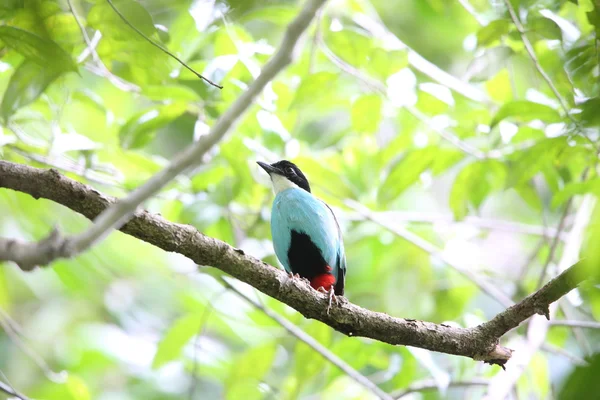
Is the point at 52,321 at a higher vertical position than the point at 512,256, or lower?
lower

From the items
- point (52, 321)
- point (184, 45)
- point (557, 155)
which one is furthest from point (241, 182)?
point (52, 321)

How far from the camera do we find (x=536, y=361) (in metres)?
4.98

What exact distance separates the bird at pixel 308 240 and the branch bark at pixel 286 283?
148 cm

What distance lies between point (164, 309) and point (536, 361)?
15.4ft

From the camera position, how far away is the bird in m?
4.69

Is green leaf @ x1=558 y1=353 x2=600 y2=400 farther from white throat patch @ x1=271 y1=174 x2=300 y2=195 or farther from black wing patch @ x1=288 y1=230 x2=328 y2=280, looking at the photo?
white throat patch @ x1=271 y1=174 x2=300 y2=195

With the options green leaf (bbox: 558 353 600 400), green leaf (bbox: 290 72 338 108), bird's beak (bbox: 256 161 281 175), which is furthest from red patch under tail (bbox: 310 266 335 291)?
green leaf (bbox: 558 353 600 400)

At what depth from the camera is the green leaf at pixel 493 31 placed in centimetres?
350

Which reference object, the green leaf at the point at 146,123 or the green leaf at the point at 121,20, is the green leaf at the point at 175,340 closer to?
the green leaf at the point at 146,123

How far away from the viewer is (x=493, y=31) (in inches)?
138

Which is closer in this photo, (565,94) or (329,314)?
(329,314)

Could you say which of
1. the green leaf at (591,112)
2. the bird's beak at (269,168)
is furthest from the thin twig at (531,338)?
the bird's beak at (269,168)

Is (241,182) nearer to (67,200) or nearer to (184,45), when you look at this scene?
(184,45)

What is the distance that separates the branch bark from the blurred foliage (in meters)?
0.62
